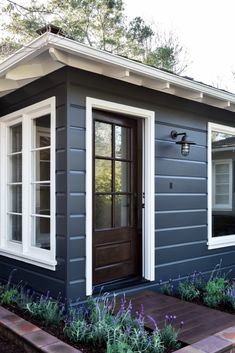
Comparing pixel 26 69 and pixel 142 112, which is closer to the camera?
pixel 26 69

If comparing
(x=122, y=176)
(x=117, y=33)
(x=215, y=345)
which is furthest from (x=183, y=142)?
(x=117, y=33)

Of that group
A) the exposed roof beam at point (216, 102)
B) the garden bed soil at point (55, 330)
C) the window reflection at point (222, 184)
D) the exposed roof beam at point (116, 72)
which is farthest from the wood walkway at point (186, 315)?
the exposed roof beam at point (216, 102)

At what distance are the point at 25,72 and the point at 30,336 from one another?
2.32 metres

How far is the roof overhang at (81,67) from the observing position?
2.86 metres

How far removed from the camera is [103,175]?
371cm

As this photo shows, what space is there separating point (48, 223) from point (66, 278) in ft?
2.07

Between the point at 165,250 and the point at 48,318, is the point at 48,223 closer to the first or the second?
the point at 48,318

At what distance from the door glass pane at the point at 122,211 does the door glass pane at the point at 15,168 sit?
1138mm

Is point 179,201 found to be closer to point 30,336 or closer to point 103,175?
point 103,175

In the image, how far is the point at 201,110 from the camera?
4512 millimetres

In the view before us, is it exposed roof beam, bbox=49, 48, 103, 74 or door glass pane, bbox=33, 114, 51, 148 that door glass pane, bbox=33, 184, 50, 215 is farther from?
exposed roof beam, bbox=49, 48, 103, 74

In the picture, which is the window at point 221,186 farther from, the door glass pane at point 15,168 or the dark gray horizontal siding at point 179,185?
the door glass pane at point 15,168

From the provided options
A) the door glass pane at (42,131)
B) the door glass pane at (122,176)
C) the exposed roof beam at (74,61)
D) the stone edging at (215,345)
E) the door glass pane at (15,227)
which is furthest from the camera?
the door glass pane at (15,227)

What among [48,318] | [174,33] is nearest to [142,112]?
[48,318]
